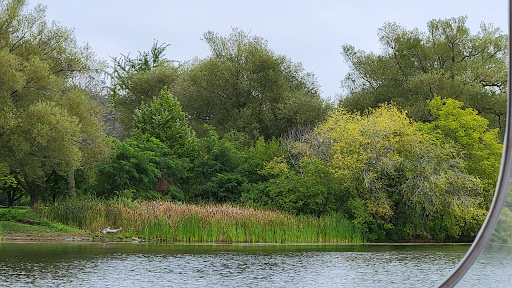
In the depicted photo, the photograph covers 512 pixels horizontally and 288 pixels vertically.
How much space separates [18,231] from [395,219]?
8862 mm

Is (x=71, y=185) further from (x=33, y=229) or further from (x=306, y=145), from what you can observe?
(x=306, y=145)

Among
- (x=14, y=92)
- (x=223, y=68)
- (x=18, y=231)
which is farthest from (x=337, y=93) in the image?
(x=18, y=231)

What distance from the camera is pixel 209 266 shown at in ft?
32.9

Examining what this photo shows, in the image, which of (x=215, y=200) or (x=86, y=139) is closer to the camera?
(x=86, y=139)

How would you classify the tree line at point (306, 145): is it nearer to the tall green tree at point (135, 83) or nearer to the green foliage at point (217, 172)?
the green foliage at point (217, 172)

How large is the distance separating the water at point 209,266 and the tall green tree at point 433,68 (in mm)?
10700

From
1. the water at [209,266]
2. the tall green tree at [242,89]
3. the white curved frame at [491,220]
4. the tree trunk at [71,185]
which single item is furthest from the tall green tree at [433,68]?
the white curved frame at [491,220]

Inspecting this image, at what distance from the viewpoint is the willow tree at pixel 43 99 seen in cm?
1569

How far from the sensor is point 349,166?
17.7 meters

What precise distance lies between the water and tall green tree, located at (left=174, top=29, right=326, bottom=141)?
12352 millimetres

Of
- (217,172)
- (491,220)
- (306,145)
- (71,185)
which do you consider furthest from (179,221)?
(491,220)

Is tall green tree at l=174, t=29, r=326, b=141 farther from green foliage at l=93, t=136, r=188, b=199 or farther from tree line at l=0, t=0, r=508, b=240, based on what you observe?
green foliage at l=93, t=136, r=188, b=199

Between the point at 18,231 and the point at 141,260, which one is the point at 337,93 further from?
the point at 141,260

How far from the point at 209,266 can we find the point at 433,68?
16.9 meters
